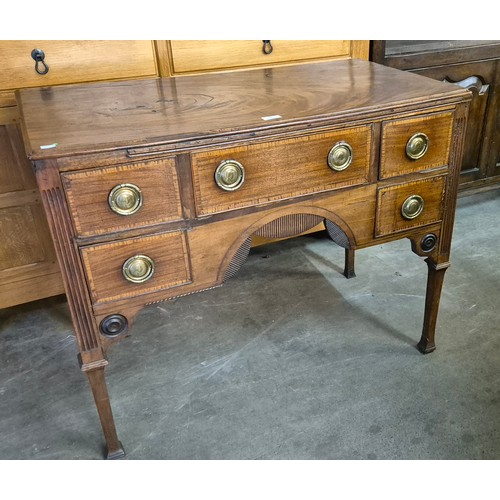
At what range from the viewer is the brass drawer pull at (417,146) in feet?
4.28

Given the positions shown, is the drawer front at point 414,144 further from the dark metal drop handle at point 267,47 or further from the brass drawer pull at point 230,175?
the dark metal drop handle at point 267,47

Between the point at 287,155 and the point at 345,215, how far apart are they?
246 mm

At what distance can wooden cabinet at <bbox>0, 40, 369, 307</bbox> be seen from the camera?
61.3 inches

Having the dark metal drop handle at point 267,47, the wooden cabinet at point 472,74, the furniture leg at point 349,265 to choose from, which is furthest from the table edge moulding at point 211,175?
the wooden cabinet at point 472,74

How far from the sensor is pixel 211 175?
1146 mm

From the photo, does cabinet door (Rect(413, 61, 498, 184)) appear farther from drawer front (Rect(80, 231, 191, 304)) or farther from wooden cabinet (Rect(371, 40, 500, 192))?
drawer front (Rect(80, 231, 191, 304))

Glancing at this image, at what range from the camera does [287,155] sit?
1.20 m

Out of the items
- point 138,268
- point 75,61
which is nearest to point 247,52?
point 75,61

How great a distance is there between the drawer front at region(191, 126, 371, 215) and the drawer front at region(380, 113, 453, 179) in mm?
56

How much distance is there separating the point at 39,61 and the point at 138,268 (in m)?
0.80

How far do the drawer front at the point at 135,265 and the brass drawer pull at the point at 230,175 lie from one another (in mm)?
143

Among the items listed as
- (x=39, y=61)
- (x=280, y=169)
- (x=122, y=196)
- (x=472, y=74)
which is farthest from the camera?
(x=472, y=74)

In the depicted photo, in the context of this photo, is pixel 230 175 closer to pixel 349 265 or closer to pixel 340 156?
pixel 340 156

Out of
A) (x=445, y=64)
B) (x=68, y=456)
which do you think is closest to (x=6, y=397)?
(x=68, y=456)
